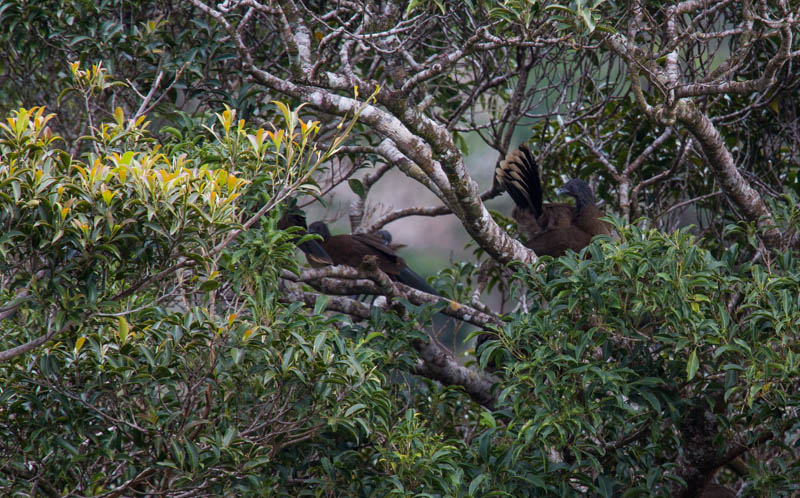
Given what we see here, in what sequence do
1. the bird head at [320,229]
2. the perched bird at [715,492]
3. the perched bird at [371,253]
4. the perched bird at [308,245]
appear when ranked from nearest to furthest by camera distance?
the perched bird at [715,492] < the perched bird at [308,245] < the perched bird at [371,253] < the bird head at [320,229]

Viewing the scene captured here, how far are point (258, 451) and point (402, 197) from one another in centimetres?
1517

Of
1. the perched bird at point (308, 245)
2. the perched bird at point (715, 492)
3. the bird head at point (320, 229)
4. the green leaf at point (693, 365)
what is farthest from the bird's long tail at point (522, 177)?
the green leaf at point (693, 365)

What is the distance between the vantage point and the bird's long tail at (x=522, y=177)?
5.01 meters

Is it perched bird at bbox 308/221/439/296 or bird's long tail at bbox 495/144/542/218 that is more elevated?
bird's long tail at bbox 495/144/542/218

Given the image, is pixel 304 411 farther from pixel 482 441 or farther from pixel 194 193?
pixel 194 193

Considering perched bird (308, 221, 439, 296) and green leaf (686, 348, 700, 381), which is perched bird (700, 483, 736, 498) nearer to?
green leaf (686, 348, 700, 381)

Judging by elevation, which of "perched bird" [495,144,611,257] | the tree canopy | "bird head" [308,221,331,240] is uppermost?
"perched bird" [495,144,611,257]

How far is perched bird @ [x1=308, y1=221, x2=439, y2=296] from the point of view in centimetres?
543

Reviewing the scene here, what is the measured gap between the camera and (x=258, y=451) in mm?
3223

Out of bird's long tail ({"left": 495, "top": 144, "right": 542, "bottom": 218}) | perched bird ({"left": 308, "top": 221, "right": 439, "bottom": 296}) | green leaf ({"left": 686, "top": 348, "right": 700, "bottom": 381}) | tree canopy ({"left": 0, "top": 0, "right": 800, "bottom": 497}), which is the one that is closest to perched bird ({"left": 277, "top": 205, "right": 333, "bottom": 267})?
perched bird ({"left": 308, "top": 221, "right": 439, "bottom": 296})

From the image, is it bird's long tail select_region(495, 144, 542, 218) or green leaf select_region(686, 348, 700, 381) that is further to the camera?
bird's long tail select_region(495, 144, 542, 218)

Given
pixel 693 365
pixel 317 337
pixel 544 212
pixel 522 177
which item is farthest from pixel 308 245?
pixel 693 365

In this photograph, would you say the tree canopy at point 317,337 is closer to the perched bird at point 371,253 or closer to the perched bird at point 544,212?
the perched bird at point 544,212

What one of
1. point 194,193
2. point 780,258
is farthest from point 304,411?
point 780,258
